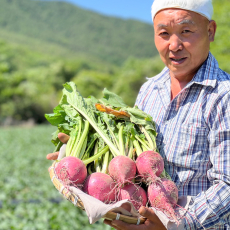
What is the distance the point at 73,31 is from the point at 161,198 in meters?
149

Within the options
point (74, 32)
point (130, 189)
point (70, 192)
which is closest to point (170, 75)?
point (130, 189)

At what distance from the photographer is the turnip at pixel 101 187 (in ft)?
5.56

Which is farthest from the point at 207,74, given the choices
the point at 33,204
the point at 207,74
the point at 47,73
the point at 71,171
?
the point at 47,73

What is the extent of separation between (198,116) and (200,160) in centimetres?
28

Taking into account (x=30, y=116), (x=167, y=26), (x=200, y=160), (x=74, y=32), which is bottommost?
(x=30, y=116)

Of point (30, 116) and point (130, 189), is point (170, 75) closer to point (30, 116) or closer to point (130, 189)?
point (130, 189)

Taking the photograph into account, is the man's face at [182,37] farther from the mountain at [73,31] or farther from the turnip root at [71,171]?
the mountain at [73,31]

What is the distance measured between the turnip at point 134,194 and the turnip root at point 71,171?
10.7 inches

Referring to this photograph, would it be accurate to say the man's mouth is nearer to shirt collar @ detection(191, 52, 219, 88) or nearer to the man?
the man

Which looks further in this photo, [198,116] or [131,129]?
[131,129]

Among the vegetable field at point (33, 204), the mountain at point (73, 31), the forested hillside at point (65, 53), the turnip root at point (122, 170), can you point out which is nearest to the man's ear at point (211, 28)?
the turnip root at point (122, 170)

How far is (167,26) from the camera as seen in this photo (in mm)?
1785

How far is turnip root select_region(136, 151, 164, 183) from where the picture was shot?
1673 millimetres

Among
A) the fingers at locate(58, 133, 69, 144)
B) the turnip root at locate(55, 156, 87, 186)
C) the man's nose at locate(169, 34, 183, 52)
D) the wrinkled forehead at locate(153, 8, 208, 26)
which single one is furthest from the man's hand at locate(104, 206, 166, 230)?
the wrinkled forehead at locate(153, 8, 208, 26)
